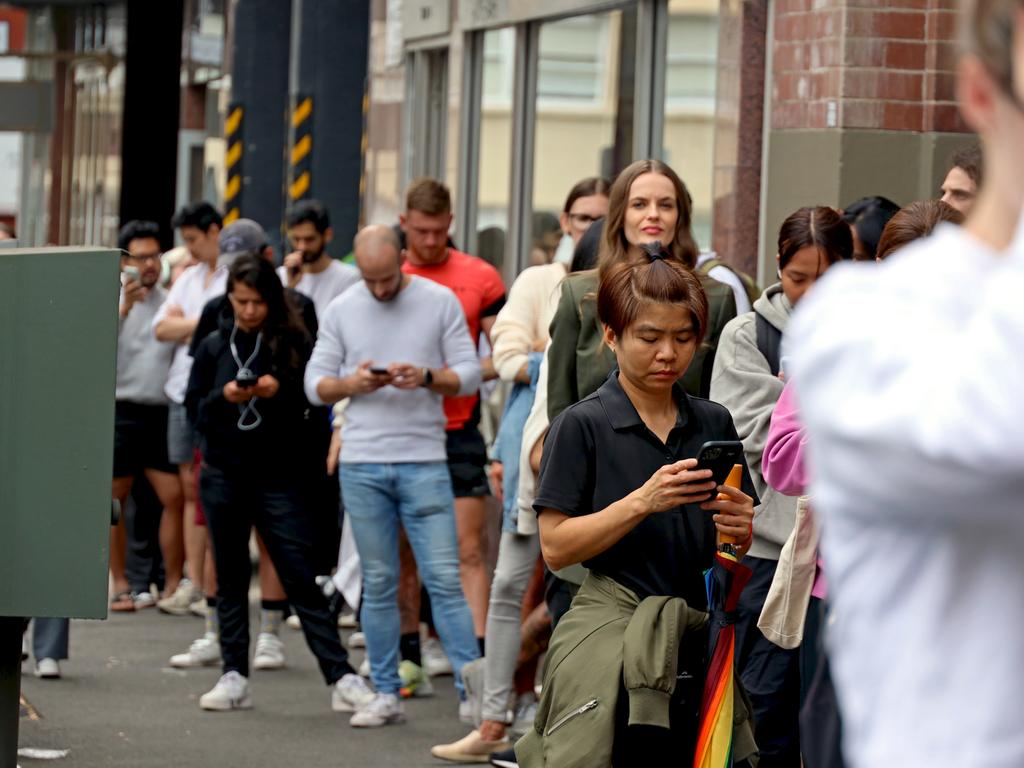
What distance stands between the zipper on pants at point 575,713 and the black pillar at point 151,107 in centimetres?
1284

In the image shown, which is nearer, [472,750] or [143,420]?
[472,750]

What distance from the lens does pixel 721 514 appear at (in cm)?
422

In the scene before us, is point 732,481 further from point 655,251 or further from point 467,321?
point 467,321

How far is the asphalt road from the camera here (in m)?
7.16

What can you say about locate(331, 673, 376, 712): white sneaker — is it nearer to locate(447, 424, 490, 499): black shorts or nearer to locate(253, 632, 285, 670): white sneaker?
locate(447, 424, 490, 499): black shorts

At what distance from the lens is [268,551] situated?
7938mm

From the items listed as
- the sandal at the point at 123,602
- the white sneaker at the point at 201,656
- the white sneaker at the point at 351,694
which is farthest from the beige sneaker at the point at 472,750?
the sandal at the point at 123,602

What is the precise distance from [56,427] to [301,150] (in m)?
10.4

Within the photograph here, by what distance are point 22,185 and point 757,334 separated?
984 inches

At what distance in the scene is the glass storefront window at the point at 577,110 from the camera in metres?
10.2

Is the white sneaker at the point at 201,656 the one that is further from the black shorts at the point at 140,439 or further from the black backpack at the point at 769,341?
the black backpack at the point at 769,341

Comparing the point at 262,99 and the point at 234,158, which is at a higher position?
the point at 262,99

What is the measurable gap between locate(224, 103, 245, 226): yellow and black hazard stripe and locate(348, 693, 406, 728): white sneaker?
9465 millimetres

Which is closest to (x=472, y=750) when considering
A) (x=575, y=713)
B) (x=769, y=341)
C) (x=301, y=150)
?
(x=769, y=341)
